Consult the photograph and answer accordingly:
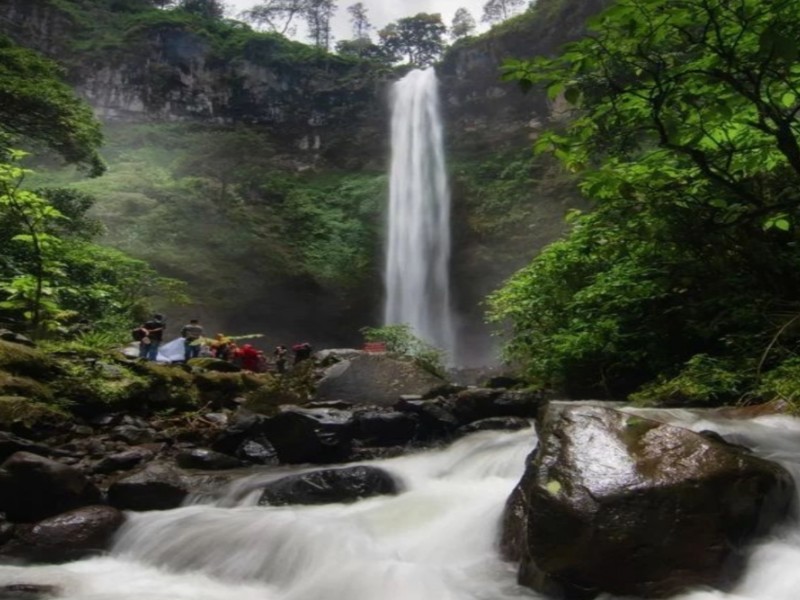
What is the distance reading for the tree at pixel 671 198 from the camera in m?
3.12

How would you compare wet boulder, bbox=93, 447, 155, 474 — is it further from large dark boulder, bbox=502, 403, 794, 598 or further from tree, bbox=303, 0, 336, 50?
tree, bbox=303, 0, 336, 50

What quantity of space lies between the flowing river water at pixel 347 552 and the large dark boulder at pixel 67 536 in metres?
0.13

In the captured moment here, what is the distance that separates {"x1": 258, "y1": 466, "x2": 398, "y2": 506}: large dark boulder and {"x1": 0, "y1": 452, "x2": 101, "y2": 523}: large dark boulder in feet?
5.71

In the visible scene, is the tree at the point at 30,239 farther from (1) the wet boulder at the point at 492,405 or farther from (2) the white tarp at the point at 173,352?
(1) the wet boulder at the point at 492,405

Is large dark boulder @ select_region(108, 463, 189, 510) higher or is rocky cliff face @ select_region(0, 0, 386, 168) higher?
rocky cliff face @ select_region(0, 0, 386, 168)

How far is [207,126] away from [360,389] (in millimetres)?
29012

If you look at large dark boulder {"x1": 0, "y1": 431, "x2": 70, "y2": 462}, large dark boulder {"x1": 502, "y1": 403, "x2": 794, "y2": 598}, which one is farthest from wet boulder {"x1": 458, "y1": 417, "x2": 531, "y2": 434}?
large dark boulder {"x1": 0, "y1": 431, "x2": 70, "y2": 462}

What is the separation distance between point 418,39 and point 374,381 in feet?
133

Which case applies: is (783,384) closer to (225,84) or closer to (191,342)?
(191,342)

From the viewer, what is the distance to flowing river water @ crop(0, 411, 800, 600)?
13.3ft

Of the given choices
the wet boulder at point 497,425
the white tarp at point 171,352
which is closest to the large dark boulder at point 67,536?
the wet boulder at point 497,425

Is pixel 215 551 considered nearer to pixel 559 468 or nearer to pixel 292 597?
pixel 292 597

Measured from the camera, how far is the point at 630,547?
3.40 metres

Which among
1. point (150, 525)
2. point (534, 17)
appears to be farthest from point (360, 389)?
point (534, 17)
